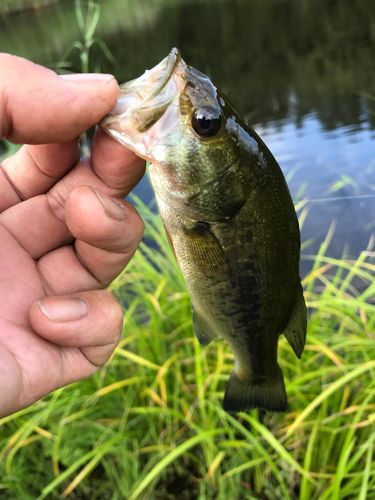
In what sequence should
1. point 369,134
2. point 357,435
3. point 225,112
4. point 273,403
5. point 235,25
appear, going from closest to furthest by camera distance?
point 225,112
point 273,403
point 357,435
point 369,134
point 235,25

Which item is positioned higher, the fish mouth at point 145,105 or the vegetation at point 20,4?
the fish mouth at point 145,105

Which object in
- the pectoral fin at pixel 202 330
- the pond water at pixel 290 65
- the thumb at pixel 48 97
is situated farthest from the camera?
the pond water at pixel 290 65

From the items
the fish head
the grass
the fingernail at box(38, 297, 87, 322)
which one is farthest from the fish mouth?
the grass

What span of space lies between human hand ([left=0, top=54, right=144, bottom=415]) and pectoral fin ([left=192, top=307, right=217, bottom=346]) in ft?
1.01

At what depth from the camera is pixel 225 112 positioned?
5.16 ft

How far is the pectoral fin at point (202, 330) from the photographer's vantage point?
6.60ft

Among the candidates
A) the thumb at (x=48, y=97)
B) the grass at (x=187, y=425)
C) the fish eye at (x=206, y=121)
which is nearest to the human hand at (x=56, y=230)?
the thumb at (x=48, y=97)

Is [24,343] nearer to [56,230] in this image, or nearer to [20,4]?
[56,230]

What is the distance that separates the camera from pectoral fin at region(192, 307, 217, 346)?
2012 millimetres

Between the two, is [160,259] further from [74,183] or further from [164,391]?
[74,183]

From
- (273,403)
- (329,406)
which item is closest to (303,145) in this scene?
(329,406)

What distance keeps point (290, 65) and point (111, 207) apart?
14368 millimetres

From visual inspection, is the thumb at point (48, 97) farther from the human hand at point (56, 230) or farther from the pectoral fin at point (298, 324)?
the pectoral fin at point (298, 324)

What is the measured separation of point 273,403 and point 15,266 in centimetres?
113
